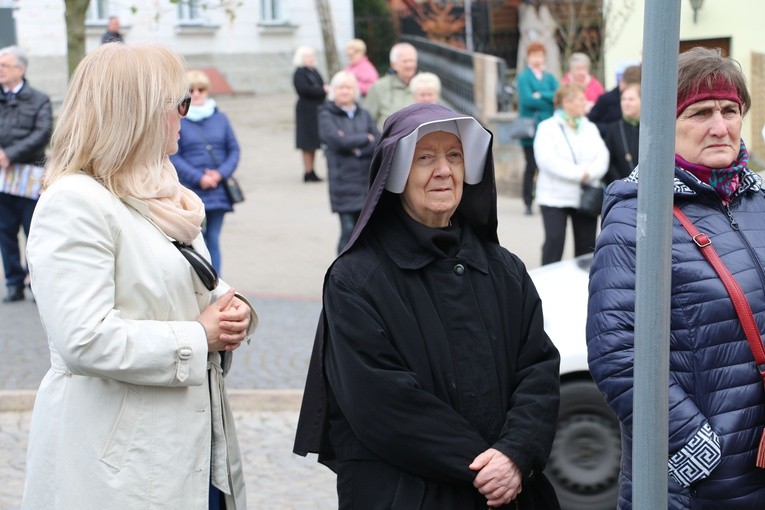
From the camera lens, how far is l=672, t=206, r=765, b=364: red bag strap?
135 inches

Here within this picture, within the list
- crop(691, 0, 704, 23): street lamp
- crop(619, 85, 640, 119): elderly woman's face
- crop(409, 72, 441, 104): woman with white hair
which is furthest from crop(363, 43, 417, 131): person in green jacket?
crop(691, 0, 704, 23): street lamp

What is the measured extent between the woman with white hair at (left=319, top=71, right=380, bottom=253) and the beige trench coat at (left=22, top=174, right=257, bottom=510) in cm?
679

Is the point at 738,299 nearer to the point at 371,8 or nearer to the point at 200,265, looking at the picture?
the point at 200,265

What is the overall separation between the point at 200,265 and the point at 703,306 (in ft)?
4.72

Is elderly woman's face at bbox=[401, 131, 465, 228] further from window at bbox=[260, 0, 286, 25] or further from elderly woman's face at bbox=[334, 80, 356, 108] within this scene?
window at bbox=[260, 0, 286, 25]

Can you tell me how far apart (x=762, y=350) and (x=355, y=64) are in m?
15.4

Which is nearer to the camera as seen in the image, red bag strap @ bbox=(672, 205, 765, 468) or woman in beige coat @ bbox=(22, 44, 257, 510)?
woman in beige coat @ bbox=(22, 44, 257, 510)

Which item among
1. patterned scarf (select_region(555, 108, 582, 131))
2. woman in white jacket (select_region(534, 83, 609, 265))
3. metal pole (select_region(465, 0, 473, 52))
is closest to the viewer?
woman in white jacket (select_region(534, 83, 609, 265))

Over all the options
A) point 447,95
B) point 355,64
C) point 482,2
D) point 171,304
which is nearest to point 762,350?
→ point 171,304

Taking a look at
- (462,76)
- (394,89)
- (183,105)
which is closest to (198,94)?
(394,89)

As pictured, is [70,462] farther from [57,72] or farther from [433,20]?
[433,20]

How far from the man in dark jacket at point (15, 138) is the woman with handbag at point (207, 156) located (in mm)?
1362

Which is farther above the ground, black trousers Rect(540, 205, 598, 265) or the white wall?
the white wall

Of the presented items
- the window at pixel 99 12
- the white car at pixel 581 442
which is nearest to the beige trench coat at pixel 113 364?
the white car at pixel 581 442
